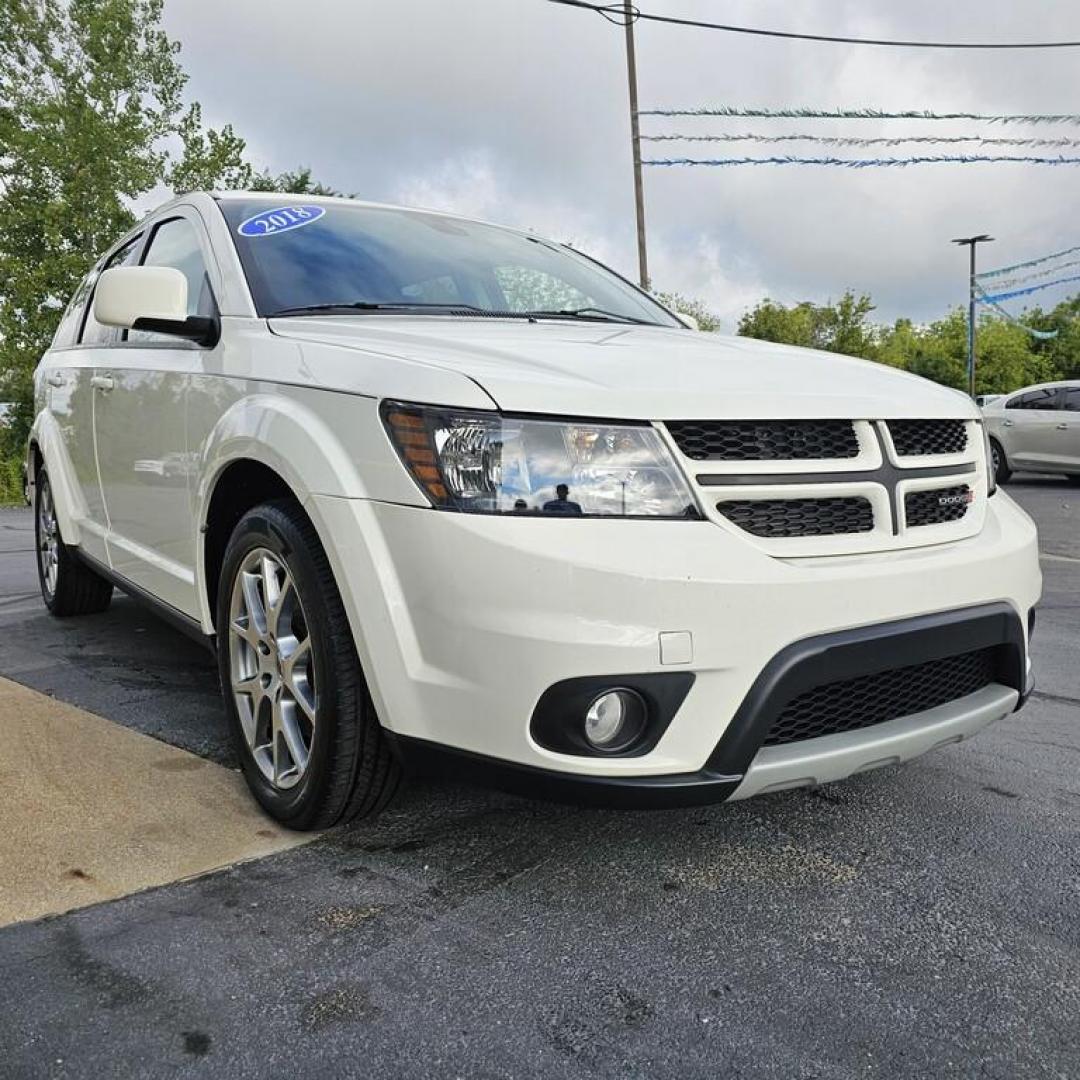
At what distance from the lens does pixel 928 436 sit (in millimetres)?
2336

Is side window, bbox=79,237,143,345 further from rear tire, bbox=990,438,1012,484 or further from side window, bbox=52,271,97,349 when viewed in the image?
rear tire, bbox=990,438,1012,484

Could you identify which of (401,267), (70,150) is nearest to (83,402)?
(401,267)

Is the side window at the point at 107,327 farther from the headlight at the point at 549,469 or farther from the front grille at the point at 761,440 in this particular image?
the front grille at the point at 761,440

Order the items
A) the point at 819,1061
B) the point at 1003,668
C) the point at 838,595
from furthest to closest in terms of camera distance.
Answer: the point at 1003,668
the point at 838,595
the point at 819,1061

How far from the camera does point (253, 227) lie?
3039 mm

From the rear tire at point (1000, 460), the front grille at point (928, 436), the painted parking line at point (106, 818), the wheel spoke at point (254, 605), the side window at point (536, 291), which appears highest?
the side window at point (536, 291)

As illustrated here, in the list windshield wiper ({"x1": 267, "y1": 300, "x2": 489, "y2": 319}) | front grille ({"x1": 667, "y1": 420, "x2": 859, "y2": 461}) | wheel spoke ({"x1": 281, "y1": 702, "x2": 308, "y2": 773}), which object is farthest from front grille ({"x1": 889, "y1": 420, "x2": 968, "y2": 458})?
wheel spoke ({"x1": 281, "y1": 702, "x2": 308, "y2": 773})

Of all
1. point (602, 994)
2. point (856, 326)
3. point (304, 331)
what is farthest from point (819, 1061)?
point (856, 326)

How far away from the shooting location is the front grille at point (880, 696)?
2088mm

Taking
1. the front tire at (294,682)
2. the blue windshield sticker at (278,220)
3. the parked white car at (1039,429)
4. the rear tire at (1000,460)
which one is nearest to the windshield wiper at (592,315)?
the blue windshield sticker at (278,220)

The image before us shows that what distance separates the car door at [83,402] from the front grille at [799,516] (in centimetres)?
270

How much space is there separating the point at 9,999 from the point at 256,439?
124 centimetres

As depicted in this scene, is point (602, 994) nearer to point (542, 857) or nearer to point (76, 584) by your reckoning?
point (542, 857)

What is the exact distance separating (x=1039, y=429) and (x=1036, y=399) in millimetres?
466
